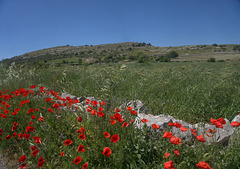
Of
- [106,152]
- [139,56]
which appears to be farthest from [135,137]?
[139,56]

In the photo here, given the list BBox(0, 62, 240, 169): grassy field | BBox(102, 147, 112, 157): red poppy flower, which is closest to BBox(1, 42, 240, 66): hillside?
BBox(0, 62, 240, 169): grassy field

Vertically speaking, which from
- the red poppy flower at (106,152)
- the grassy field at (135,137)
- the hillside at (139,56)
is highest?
the hillside at (139,56)

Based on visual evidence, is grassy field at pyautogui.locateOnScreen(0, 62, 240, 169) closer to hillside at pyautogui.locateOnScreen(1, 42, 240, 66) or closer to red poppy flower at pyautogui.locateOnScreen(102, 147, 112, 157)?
red poppy flower at pyautogui.locateOnScreen(102, 147, 112, 157)

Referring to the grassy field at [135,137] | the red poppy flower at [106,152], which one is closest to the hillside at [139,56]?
the grassy field at [135,137]

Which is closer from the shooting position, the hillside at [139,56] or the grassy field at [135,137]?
the grassy field at [135,137]

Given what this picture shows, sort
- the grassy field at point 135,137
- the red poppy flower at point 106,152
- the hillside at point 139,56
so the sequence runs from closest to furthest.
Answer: the red poppy flower at point 106,152 → the grassy field at point 135,137 → the hillside at point 139,56

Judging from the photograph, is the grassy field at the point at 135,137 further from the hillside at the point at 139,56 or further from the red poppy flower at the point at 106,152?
the hillside at the point at 139,56

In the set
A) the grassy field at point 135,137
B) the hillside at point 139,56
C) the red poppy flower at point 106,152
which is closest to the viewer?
the red poppy flower at point 106,152

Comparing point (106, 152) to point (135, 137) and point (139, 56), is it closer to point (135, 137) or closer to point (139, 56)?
point (135, 137)

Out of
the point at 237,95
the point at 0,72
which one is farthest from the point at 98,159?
the point at 0,72

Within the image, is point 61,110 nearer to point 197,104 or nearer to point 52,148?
point 52,148

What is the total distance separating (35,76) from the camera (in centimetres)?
707

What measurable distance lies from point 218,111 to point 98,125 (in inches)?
115

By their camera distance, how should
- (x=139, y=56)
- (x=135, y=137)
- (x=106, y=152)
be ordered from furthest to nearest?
(x=139, y=56) < (x=135, y=137) < (x=106, y=152)
